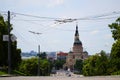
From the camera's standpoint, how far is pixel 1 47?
2281 inches

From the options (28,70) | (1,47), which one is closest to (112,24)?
(1,47)

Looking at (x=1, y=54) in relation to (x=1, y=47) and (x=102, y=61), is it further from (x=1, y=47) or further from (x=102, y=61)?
(x=102, y=61)

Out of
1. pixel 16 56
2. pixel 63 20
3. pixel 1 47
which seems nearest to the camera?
pixel 63 20

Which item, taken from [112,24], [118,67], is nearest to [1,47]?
[112,24]

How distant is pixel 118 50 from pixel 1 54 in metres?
20.0

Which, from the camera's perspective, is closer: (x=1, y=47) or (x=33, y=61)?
(x=1, y=47)

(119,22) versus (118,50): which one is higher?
(119,22)

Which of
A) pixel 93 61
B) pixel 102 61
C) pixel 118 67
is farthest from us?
pixel 93 61

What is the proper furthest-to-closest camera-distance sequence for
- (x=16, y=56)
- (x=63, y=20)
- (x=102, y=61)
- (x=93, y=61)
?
(x=93, y=61) → (x=102, y=61) → (x=16, y=56) → (x=63, y=20)

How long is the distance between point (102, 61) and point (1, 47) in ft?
145

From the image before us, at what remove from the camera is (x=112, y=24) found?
209 ft

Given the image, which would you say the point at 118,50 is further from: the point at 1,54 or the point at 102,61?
the point at 102,61

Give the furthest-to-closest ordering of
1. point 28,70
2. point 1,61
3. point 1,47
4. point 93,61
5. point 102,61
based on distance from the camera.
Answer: point 93,61
point 28,70
point 102,61
point 1,61
point 1,47

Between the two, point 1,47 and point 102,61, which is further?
point 102,61
